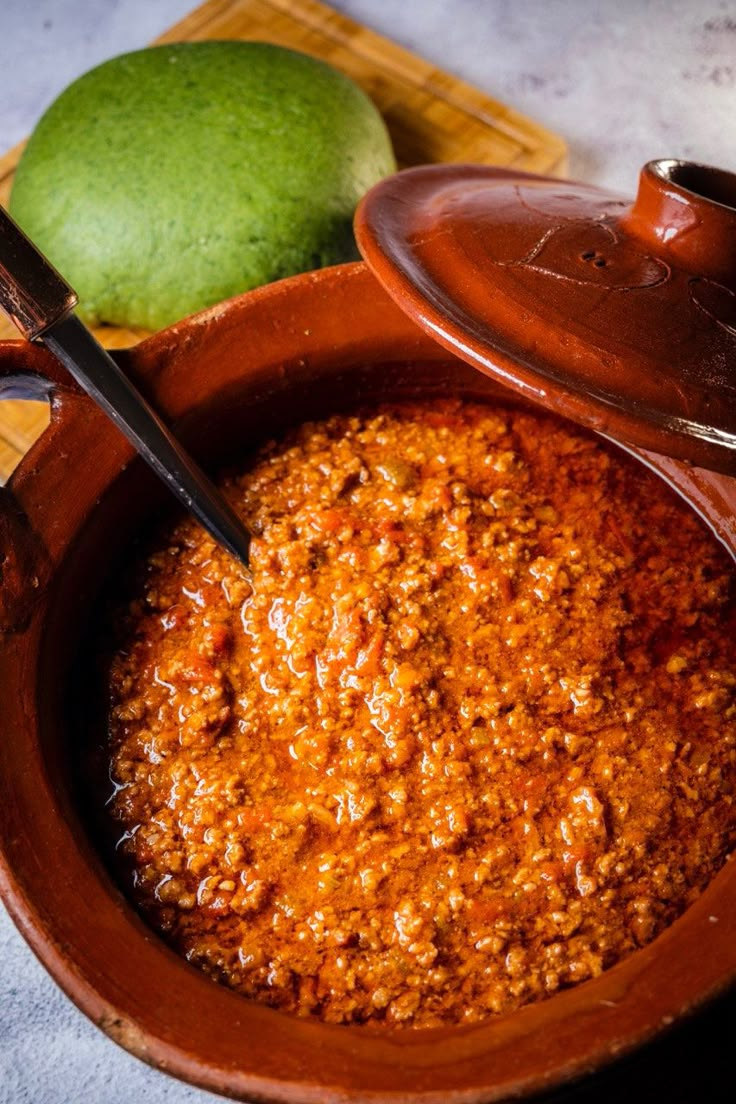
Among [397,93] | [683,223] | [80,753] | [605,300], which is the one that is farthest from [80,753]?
[397,93]

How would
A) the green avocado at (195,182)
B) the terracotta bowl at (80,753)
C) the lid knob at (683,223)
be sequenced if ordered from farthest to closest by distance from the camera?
1. the green avocado at (195,182)
2. the lid knob at (683,223)
3. the terracotta bowl at (80,753)

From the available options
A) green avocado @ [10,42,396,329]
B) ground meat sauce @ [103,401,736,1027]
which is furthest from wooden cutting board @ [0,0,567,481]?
ground meat sauce @ [103,401,736,1027]

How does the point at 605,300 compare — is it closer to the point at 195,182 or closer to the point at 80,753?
the point at 80,753

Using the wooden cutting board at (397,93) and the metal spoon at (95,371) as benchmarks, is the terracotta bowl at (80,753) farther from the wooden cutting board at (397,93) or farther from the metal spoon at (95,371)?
the wooden cutting board at (397,93)

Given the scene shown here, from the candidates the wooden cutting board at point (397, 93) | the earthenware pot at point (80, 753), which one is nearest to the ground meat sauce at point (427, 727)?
the earthenware pot at point (80, 753)

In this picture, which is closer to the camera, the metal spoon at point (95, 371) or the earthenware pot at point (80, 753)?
the earthenware pot at point (80, 753)

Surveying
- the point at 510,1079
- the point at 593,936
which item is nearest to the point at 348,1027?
the point at 510,1079
